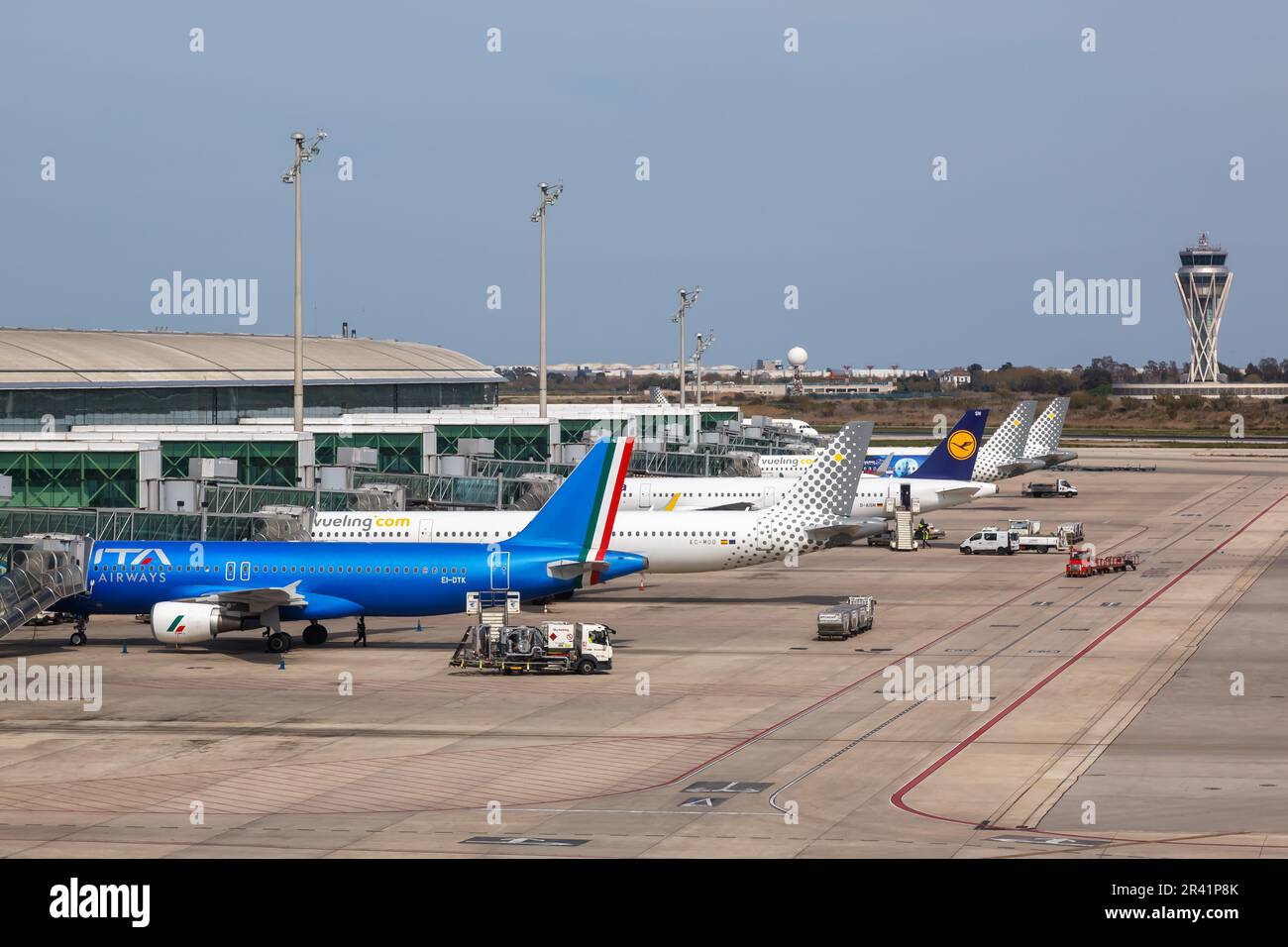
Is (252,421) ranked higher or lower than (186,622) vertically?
higher

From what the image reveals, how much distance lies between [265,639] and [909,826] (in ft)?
106

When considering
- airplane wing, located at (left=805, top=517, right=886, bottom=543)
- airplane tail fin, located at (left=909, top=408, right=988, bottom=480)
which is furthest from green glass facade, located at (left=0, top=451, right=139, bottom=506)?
airplane tail fin, located at (left=909, top=408, right=988, bottom=480)

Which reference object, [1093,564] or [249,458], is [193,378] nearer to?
[249,458]

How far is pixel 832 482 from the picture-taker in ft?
217

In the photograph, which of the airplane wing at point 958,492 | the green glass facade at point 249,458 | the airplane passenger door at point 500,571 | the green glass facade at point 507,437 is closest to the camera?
the airplane passenger door at point 500,571

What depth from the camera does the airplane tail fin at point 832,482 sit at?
2581 inches

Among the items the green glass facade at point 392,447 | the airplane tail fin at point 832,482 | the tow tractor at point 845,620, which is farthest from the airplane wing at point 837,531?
the green glass facade at point 392,447

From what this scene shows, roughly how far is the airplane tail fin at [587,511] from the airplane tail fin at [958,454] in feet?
145

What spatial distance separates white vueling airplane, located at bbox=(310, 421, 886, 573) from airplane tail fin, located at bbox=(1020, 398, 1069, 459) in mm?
62553

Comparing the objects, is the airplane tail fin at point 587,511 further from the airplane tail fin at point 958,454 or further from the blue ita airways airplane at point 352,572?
the airplane tail fin at point 958,454

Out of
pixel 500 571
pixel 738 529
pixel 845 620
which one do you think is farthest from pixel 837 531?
pixel 500 571

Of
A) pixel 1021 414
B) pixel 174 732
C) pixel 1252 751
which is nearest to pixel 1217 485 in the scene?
pixel 1021 414

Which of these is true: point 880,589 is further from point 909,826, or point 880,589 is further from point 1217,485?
point 1217,485

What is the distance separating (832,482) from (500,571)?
1836 centimetres
